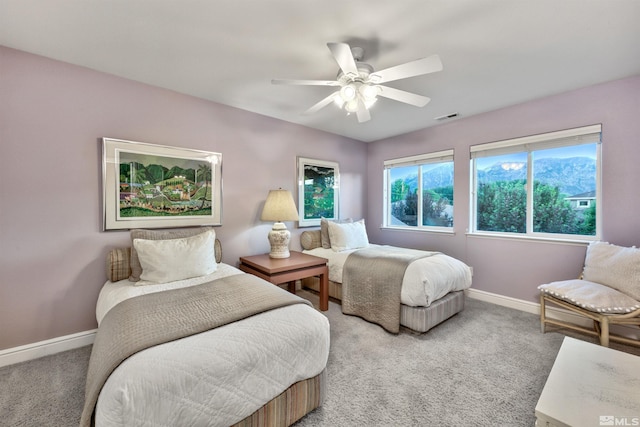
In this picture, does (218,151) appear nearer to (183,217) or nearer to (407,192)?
(183,217)

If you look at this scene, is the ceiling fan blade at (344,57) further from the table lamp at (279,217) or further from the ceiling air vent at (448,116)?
the ceiling air vent at (448,116)

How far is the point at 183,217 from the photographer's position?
8.98ft

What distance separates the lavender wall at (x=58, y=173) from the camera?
197 cm

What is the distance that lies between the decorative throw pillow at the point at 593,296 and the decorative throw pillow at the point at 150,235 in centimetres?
338

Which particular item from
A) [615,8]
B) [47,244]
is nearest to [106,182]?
[47,244]

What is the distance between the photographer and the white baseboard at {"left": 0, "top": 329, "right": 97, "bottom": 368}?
197 centimetres

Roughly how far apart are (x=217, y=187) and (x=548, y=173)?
12.4 ft

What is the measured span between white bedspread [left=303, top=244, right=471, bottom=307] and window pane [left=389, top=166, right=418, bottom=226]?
4.62 ft

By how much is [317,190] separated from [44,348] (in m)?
3.22

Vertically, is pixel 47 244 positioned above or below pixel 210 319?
above

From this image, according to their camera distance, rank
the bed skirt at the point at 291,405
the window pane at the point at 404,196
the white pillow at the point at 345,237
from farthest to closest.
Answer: the window pane at the point at 404,196 < the white pillow at the point at 345,237 < the bed skirt at the point at 291,405

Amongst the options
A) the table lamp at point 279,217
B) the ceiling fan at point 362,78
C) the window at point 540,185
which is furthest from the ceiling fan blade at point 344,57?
the window at point 540,185

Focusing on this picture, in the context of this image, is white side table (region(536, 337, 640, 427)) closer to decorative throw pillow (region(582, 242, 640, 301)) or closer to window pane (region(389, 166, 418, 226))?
decorative throw pillow (region(582, 242, 640, 301))

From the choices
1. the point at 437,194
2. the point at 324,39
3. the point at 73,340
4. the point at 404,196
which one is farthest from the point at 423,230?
the point at 73,340
